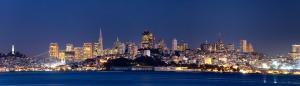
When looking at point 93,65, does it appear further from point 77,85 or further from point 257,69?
point 77,85

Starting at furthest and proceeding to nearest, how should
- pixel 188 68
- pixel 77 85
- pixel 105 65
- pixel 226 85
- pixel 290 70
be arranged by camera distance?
pixel 105 65 < pixel 188 68 < pixel 290 70 < pixel 226 85 < pixel 77 85

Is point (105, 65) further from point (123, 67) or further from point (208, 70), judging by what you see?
point (208, 70)

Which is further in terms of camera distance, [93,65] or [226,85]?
[93,65]

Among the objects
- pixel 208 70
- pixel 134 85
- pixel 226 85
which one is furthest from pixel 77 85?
pixel 208 70

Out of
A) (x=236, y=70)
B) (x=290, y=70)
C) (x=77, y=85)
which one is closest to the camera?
(x=77, y=85)

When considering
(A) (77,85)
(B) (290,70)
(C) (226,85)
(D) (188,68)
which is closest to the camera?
(A) (77,85)

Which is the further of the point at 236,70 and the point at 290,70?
the point at 236,70

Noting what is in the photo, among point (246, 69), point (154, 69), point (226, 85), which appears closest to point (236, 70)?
point (246, 69)

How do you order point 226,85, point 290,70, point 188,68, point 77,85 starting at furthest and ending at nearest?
point 188,68, point 290,70, point 226,85, point 77,85
